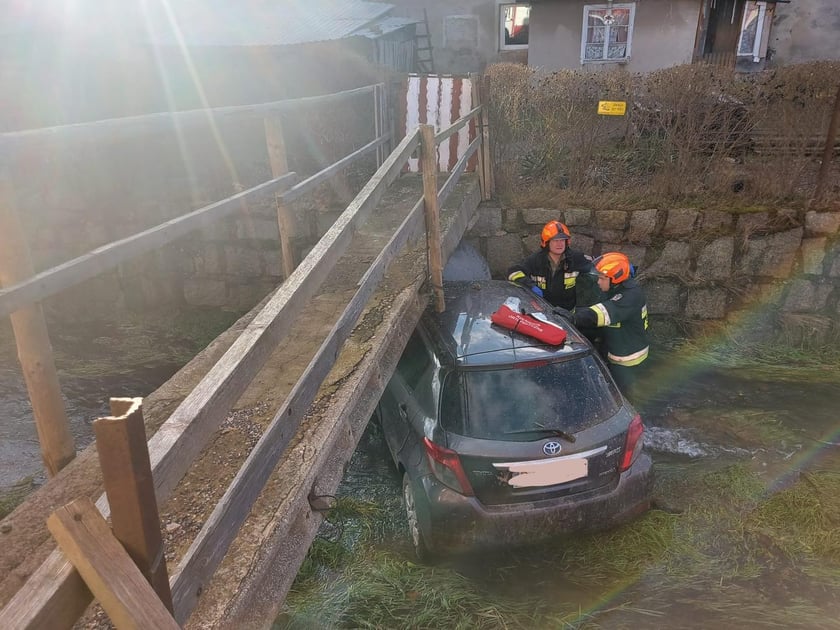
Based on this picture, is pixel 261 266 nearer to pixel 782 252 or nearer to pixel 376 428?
pixel 376 428

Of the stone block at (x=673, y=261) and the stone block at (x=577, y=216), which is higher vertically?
the stone block at (x=577, y=216)

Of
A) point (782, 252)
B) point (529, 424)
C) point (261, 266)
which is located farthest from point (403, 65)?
point (529, 424)

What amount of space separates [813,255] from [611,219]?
8.26 ft

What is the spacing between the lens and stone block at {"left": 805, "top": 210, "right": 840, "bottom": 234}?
7.20 metres

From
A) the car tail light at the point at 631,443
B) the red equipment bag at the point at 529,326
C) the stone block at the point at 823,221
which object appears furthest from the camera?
the stone block at the point at 823,221

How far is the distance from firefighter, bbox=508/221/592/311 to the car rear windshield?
2303 millimetres

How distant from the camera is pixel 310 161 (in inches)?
329

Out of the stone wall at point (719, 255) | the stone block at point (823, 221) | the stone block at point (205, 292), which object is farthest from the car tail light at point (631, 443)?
the stone block at point (205, 292)

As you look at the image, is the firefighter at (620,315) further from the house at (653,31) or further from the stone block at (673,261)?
the house at (653,31)

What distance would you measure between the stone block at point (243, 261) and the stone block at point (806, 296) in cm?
699

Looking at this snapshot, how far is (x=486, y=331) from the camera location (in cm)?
399

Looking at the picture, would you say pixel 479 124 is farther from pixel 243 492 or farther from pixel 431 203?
pixel 243 492

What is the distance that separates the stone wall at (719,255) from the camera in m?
7.28

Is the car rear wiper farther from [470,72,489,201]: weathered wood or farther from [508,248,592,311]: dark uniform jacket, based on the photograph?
[470,72,489,201]: weathered wood
